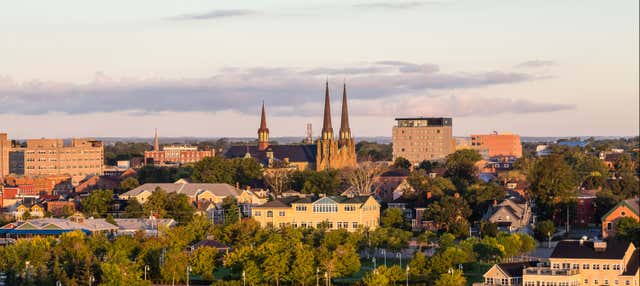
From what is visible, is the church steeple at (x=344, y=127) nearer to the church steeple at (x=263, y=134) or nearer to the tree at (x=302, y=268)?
the church steeple at (x=263, y=134)

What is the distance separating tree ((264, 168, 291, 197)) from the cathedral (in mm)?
23077

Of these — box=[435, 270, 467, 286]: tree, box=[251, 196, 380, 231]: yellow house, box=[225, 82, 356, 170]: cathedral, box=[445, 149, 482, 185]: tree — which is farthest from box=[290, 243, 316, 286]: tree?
box=[225, 82, 356, 170]: cathedral

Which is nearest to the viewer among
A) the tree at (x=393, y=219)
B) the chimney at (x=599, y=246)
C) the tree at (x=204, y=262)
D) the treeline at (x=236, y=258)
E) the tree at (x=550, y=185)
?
the chimney at (x=599, y=246)

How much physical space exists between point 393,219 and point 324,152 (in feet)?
218

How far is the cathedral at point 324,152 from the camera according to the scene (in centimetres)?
16500

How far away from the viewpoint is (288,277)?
236 feet

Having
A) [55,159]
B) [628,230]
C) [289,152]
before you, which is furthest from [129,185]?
[55,159]

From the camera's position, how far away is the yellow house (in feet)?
328

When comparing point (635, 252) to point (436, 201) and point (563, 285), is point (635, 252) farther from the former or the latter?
point (436, 201)

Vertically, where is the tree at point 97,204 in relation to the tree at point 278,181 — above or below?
below

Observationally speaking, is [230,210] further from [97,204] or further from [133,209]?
[97,204]

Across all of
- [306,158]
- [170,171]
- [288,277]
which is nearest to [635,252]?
[288,277]

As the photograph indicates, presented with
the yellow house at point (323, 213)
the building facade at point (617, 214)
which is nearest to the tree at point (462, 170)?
the yellow house at point (323, 213)

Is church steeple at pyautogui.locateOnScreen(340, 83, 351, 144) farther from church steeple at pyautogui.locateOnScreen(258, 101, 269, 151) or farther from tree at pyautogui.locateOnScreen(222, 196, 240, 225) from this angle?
tree at pyautogui.locateOnScreen(222, 196, 240, 225)
